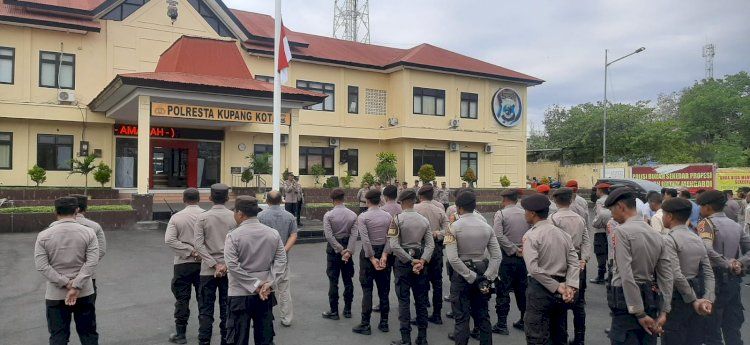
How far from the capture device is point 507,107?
3134cm

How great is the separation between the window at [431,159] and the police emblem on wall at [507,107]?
4334 mm

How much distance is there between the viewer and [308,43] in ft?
87.9

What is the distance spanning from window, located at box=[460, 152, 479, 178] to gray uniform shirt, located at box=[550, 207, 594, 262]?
943 inches

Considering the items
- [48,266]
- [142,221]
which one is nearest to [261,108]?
[142,221]

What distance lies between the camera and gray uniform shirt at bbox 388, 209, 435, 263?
629cm

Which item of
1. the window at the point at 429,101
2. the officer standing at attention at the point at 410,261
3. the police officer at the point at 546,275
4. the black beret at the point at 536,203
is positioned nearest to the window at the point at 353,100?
the window at the point at 429,101

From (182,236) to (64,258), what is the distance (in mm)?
1321

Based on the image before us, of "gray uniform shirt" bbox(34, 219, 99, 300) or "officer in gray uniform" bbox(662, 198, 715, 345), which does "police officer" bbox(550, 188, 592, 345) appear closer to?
"officer in gray uniform" bbox(662, 198, 715, 345)

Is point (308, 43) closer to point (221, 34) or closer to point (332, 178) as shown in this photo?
point (221, 34)

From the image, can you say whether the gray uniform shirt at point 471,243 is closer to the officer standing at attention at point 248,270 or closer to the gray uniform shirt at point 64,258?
the officer standing at attention at point 248,270

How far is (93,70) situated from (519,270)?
20.2 m

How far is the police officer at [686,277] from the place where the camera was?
15.9 feet

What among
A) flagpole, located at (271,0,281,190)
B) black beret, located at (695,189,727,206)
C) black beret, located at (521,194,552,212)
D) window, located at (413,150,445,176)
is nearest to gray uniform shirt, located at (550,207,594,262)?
black beret, located at (521,194,552,212)

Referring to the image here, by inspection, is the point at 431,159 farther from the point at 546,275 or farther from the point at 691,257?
the point at 546,275
